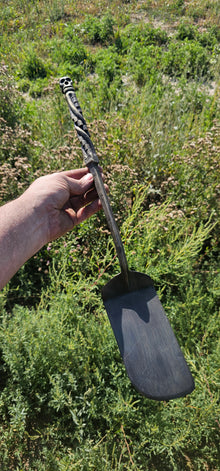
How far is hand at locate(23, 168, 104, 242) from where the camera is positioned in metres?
1.58

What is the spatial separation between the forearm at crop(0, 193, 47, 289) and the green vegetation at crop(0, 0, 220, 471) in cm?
53

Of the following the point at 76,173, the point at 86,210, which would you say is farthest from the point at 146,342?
the point at 76,173

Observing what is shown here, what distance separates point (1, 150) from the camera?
296 cm

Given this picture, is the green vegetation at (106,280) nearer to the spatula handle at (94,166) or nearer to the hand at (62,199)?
the hand at (62,199)

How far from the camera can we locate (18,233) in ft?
4.59

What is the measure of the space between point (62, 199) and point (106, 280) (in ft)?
2.48

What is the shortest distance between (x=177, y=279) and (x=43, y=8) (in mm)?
7183

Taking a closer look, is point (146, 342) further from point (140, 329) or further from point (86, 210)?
point (86, 210)

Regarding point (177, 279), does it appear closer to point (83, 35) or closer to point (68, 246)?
point (68, 246)

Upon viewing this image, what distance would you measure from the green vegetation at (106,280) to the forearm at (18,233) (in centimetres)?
53

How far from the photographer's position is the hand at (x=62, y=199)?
158 centimetres

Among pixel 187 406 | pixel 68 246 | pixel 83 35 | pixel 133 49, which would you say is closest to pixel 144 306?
pixel 187 406

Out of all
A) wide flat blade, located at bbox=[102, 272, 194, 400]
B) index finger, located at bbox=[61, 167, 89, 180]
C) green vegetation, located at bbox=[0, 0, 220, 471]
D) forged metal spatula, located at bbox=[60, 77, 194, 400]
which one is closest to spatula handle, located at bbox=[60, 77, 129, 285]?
forged metal spatula, located at bbox=[60, 77, 194, 400]

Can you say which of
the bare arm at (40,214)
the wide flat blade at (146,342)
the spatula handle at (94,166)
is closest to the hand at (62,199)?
the bare arm at (40,214)
